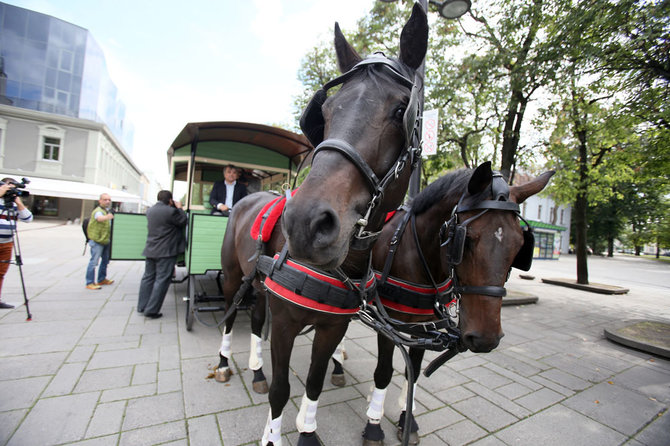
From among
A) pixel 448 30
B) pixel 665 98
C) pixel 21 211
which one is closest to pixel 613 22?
pixel 665 98

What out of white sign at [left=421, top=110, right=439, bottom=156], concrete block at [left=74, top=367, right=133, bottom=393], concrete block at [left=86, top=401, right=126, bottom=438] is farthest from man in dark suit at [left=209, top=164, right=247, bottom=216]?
white sign at [left=421, top=110, right=439, bottom=156]

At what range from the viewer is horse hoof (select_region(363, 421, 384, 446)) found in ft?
6.89

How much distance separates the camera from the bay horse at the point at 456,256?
1505mm

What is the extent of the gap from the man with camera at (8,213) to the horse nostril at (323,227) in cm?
493

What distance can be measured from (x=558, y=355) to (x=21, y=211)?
25.3ft

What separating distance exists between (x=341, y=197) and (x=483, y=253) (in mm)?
982

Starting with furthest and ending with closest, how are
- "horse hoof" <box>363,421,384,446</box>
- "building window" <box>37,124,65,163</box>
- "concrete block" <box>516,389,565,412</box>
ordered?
1. "building window" <box>37,124,65,163</box>
2. "concrete block" <box>516,389,565,412</box>
3. "horse hoof" <box>363,421,384,446</box>

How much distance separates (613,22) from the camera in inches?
172

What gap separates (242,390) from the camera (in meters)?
2.72

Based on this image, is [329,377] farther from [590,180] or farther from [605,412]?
[590,180]

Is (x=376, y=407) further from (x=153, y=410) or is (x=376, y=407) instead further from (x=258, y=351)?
(x=153, y=410)

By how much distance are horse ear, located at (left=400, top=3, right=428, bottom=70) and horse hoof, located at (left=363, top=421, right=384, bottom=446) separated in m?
2.34

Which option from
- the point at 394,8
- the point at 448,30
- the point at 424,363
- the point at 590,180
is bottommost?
the point at 424,363

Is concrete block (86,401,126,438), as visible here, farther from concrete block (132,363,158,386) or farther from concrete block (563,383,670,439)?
concrete block (563,383,670,439)
